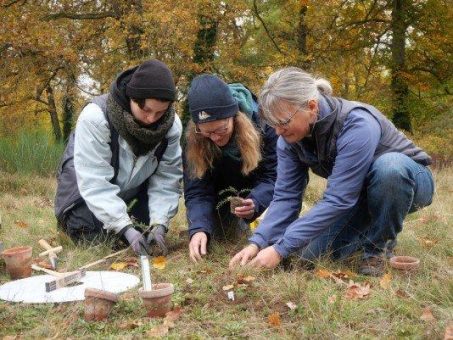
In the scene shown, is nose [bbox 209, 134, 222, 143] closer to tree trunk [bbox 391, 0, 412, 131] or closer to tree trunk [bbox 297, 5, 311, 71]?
tree trunk [bbox 297, 5, 311, 71]

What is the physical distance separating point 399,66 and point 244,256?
11702 millimetres

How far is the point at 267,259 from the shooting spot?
2.97 m

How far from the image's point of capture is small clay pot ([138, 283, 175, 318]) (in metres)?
2.44

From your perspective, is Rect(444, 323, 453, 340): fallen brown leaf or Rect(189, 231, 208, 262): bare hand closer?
Rect(444, 323, 453, 340): fallen brown leaf

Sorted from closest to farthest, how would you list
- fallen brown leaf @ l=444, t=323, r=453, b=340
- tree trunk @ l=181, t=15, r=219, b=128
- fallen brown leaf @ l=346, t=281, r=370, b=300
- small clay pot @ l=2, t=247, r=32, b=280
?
1. fallen brown leaf @ l=444, t=323, r=453, b=340
2. fallen brown leaf @ l=346, t=281, r=370, b=300
3. small clay pot @ l=2, t=247, r=32, b=280
4. tree trunk @ l=181, t=15, r=219, b=128

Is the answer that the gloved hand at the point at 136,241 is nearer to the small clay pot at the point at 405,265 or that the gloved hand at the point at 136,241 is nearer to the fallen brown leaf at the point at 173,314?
the fallen brown leaf at the point at 173,314

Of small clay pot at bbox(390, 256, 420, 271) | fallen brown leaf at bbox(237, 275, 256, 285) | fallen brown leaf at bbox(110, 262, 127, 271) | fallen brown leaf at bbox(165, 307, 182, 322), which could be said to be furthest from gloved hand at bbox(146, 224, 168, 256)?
small clay pot at bbox(390, 256, 420, 271)

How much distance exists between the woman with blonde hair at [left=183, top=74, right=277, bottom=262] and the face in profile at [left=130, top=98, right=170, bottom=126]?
0.66 feet

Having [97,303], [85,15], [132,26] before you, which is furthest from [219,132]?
[85,15]

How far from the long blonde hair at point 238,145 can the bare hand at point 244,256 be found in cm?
62

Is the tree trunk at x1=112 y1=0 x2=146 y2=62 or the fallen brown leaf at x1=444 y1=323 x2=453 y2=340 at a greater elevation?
the tree trunk at x1=112 y1=0 x2=146 y2=62

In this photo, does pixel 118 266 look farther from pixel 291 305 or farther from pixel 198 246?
pixel 291 305

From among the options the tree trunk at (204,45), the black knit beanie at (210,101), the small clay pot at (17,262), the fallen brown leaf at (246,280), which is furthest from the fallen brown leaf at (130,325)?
the tree trunk at (204,45)

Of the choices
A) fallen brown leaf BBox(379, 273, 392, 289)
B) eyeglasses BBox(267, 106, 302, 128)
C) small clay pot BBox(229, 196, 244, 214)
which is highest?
eyeglasses BBox(267, 106, 302, 128)
